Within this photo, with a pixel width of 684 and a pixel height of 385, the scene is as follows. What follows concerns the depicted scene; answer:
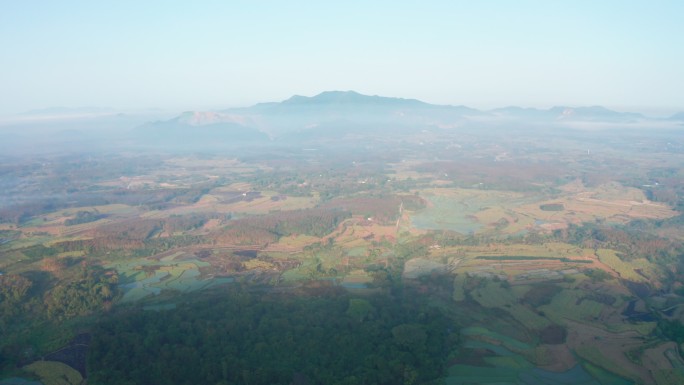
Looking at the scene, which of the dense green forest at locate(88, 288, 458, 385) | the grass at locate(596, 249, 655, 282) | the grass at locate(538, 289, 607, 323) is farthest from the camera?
the grass at locate(596, 249, 655, 282)

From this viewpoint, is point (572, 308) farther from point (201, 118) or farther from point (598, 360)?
point (201, 118)

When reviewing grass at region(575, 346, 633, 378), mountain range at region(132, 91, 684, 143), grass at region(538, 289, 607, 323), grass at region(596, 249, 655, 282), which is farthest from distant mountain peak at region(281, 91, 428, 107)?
grass at region(575, 346, 633, 378)

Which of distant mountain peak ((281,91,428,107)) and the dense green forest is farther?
distant mountain peak ((281,91,428,107))

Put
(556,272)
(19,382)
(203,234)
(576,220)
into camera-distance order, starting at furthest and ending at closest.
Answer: (576,220) < (203,234) < (556,272) < (19,382)

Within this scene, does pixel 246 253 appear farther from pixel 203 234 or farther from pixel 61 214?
pixel 61 214

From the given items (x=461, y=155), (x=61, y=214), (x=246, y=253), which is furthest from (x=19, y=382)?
(x=461, y=155)

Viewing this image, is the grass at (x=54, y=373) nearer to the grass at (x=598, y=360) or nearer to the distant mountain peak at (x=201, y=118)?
the grass at (x=598, y=360)

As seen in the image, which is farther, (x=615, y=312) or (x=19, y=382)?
(x=615, y=312)

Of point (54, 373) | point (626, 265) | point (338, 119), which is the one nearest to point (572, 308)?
point (626, 265)

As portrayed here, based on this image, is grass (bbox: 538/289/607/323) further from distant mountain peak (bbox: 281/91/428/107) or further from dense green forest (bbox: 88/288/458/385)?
distant mountain peak (bbox: 281/91/428/107)

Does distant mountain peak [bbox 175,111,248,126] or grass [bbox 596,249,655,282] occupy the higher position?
distant mountain peak [bbox 175,111,248,126]

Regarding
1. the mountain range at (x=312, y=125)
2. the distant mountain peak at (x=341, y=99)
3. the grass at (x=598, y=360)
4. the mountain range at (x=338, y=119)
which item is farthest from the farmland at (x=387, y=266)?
the distant mountain peak at (x=341, y=99)
